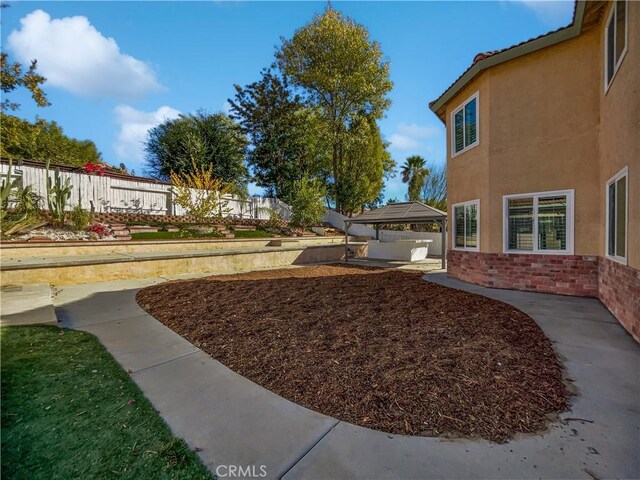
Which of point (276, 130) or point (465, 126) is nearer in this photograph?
point (465, 126)

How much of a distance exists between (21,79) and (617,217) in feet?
57.4

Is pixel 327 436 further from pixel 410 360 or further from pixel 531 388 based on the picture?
pixel 531 388

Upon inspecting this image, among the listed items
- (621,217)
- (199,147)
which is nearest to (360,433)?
(621,217)

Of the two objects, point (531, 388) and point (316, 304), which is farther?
point (316, 304)

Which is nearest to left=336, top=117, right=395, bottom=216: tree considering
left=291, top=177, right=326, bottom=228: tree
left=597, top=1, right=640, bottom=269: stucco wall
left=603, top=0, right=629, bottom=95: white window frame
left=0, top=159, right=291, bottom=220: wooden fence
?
left=291, top=177, right=326, bottom=228: tree

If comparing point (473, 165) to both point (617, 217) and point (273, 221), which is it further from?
point (273, 221)

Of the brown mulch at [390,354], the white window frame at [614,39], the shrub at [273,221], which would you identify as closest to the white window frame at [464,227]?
the brown mulch at [390,354]

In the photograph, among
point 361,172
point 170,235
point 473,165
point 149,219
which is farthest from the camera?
point 361,172

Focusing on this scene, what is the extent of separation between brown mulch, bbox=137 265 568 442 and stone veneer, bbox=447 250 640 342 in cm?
136

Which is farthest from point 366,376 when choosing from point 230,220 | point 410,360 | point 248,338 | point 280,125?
point 280,125

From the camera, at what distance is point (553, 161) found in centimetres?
672

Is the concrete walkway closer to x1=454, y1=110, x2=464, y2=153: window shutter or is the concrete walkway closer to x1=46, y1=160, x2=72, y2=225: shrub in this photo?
x1=454, y1=110, x2=464, y2=153: window shutter

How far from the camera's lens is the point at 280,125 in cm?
2184

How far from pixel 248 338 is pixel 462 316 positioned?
11.4 feet
